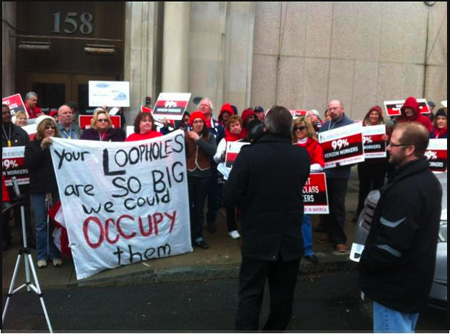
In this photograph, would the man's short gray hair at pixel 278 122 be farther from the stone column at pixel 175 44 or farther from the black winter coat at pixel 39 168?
the stone column at pixel 175 44

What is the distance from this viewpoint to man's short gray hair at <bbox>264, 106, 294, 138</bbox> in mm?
3234

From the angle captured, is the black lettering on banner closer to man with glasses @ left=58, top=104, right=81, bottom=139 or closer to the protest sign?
man with glasses @ left=58, top=104, right=81, bottom=139

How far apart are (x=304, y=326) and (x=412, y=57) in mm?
11468

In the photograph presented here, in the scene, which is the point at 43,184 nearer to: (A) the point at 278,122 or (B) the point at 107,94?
(A) the point at 278,122

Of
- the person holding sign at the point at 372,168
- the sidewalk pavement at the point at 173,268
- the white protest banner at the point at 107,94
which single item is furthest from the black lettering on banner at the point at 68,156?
the person holding sign at the point at 372,168

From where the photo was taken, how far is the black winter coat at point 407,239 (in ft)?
8.05

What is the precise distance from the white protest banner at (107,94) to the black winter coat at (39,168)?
9.97ft

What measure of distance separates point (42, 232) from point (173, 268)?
1.60 metres

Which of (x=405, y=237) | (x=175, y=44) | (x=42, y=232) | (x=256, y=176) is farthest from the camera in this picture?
(x=175, y=44)

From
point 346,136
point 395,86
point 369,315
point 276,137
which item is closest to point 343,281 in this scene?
point 369,315

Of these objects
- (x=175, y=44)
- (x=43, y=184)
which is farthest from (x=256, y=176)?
(x=175, y=44)

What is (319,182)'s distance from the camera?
5340 mm

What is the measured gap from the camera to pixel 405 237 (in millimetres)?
2443

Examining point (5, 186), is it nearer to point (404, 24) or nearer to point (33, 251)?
point (33, 251)
